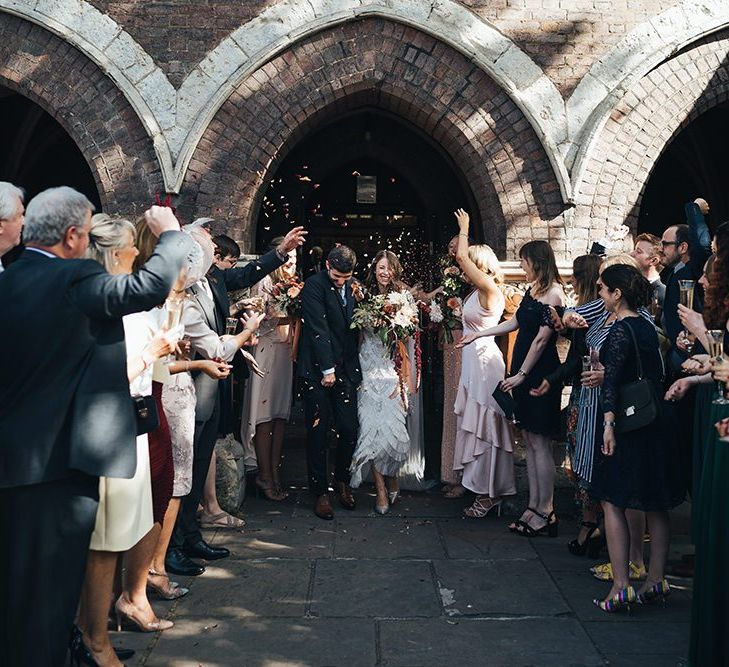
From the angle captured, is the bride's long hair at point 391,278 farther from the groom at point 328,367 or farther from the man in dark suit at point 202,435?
the man in dark suit at point 202,435

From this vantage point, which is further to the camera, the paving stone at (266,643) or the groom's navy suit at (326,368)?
the groom's navy suit at (326,368)

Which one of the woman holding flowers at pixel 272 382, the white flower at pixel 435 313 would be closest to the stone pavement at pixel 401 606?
the woman holding flowers at pixel 272 382

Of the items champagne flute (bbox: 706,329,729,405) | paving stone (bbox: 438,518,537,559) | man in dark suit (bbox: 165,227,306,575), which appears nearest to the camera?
champagne flute (bbox: 706,329,729,405)

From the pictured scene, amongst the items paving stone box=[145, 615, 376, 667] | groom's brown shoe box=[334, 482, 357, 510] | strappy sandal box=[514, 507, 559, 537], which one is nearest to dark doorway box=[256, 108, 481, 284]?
groom's brown shoe box=[334, 482, 357, 510]

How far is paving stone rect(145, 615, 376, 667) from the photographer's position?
406 centimetres

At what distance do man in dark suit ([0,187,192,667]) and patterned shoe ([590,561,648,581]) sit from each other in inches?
128

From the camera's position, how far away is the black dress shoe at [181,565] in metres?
5.27

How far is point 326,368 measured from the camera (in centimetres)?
652

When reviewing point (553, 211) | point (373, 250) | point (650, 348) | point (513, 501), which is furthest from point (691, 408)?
point (373, 250)

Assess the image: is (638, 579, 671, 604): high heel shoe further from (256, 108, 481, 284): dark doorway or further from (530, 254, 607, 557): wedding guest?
(256, 108, 481, 284): dark doorway

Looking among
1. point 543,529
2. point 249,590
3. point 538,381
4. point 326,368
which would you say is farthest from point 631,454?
point 326,368

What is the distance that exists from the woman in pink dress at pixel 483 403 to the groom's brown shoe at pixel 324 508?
1.10 metres

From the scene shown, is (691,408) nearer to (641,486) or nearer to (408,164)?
(641,486)

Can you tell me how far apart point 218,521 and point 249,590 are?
136 cm
